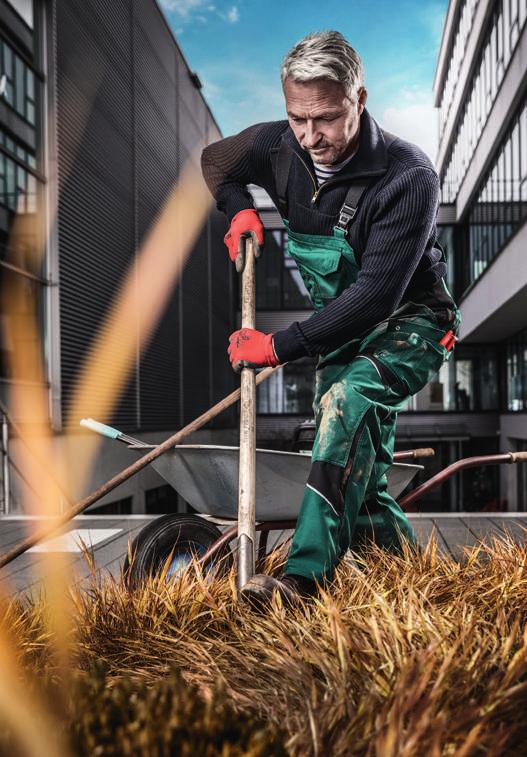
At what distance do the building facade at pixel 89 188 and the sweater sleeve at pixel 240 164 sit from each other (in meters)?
6.75

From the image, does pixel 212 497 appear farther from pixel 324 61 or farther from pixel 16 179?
pixel 16 179

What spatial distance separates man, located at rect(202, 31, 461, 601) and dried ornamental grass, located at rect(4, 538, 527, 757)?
0.72 ft

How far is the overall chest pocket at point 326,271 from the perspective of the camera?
2295 millimetres

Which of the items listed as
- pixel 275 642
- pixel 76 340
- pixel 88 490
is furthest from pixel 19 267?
pixel 275 642

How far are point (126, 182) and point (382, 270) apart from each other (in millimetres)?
13146

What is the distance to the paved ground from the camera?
11.5 feet

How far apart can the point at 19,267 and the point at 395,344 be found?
850 centimetres

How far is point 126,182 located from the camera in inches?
562

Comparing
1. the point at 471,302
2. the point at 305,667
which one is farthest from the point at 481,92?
the point at 305,667

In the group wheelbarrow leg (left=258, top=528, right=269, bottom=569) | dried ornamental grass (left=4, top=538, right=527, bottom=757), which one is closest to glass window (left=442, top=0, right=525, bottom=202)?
wheelbarrow leg (left=258, top=528, right=269, bottom=569)

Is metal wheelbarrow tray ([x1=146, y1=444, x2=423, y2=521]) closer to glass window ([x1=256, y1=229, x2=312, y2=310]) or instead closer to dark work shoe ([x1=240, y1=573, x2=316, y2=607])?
Result: dark work shoe ([x1=240, y1=573, x2=316, y2=607])

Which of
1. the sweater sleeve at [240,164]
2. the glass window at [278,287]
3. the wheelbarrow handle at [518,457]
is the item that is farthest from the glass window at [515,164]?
the sweater sleeve at [240,164]

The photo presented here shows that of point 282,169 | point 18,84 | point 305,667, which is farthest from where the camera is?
point 18,84

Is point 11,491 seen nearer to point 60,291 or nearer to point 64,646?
point 60,291
